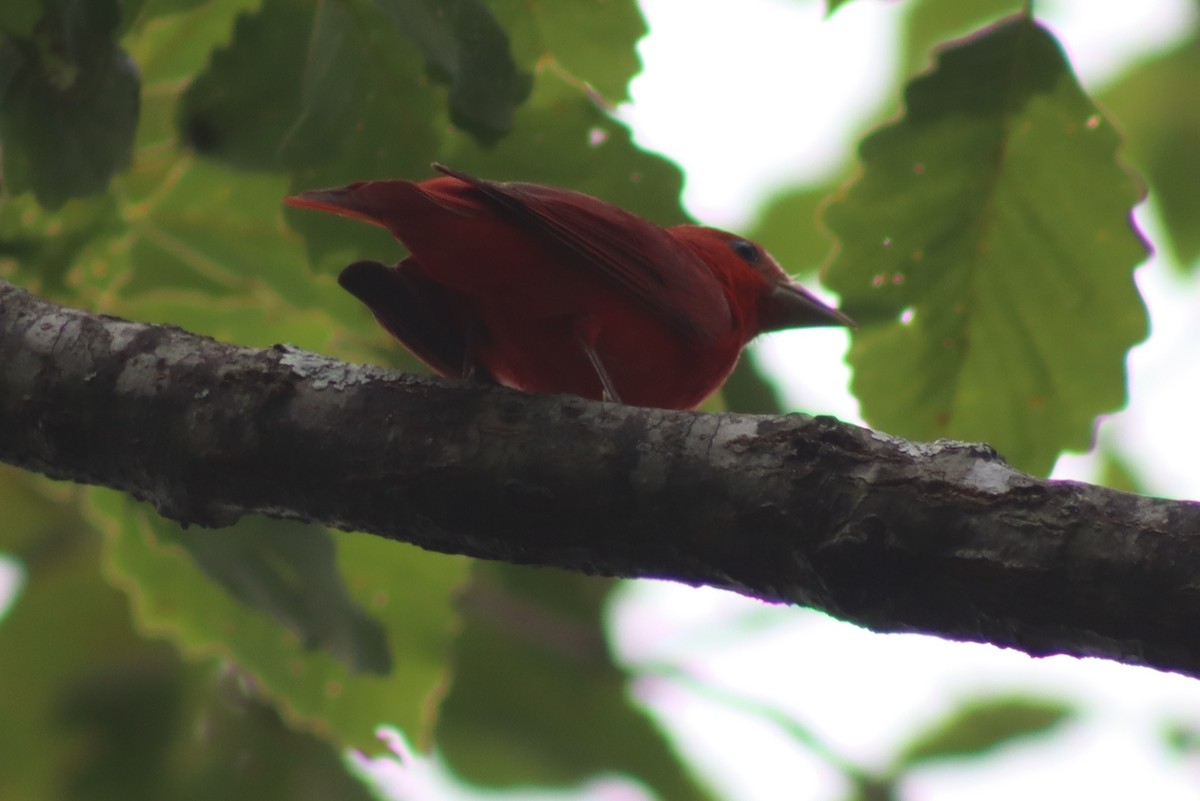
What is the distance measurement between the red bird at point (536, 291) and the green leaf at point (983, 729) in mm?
3364

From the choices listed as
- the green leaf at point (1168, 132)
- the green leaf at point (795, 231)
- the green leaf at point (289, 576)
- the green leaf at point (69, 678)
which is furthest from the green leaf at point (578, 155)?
the green leaf at point (1168, 132)

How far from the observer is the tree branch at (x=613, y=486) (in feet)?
6.75

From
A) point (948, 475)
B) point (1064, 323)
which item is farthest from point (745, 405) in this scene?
point (948, 475)

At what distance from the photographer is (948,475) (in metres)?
2.20

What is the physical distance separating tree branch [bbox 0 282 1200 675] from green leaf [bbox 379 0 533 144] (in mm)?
653

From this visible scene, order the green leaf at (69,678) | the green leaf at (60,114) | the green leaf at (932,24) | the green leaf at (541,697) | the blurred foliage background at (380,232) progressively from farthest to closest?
1. the green leaf at (932,24)
2. the green leaf at (541,697)
3. the green leaf at (69,678)
4. the blurred foliage background at (380,232)
5. the green leaf at (60,114)

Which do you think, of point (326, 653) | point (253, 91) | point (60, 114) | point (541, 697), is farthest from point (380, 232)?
point (541, 697)

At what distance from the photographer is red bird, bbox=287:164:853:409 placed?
335 cm

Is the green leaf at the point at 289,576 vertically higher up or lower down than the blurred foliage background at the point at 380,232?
lower down

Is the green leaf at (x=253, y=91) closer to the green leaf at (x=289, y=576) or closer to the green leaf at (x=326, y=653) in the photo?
the green leaf at (x=289, y=576)

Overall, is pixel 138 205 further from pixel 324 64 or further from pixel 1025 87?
pixel 1025 87

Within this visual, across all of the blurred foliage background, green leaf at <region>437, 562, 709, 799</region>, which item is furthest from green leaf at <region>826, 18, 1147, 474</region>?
green leaf at <region>437, 562, 709, 799</region>

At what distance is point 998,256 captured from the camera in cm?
370

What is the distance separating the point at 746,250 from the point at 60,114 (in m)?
2.43
